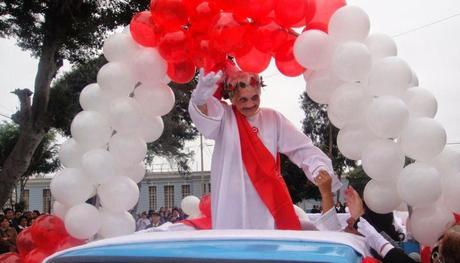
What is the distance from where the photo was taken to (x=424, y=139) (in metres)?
3.57

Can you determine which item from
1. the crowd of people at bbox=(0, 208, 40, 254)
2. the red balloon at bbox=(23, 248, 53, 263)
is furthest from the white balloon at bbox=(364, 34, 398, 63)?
the crowd of people at bbox=(0, 208, 40, 254)

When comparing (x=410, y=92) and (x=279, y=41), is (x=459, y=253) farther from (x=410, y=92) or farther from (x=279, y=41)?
(x=279, y=41)

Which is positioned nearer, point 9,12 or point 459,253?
point 459,253

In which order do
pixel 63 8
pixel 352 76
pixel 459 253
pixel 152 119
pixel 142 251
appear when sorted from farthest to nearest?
pixel 63 8, pixel 152 119, pixel 352 76, pixel 459 253, pixel 142 251

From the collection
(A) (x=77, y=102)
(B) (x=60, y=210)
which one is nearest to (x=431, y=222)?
(B) (x=60, y=210)

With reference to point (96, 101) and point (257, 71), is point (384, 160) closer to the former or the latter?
point (257, 71)

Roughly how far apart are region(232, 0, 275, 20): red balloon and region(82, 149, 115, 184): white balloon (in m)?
1.42

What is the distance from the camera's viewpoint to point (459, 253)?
253 centimetres

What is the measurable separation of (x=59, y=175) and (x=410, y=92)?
2.62m

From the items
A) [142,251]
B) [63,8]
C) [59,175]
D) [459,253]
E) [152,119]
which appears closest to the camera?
[142,251]

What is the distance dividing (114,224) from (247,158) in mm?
1102

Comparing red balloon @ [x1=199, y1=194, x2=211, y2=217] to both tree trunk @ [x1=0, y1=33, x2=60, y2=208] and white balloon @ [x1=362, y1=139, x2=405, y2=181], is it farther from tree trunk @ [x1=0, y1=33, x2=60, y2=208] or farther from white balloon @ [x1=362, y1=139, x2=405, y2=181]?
tree trunk @ [x1=0, y1=33, x2=60, y2=208]

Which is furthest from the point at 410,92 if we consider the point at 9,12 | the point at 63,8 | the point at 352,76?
the point at 9,12

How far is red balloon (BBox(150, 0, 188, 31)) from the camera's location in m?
3.97
